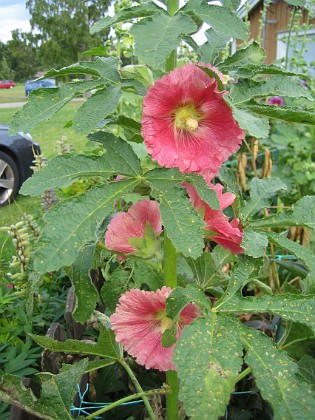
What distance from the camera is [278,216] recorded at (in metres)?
1.05

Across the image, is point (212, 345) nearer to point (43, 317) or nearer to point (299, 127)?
point (43, 317)

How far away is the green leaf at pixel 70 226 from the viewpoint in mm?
755

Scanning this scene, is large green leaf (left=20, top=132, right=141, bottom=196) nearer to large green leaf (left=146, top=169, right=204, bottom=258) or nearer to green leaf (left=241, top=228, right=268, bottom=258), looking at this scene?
large green leaf (left=146, top=169, right=204, bottom=258)

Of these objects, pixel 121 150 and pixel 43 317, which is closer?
pixel 121 150

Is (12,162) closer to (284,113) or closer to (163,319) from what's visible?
(163,319)

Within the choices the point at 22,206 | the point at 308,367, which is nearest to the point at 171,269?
the point at 308,367

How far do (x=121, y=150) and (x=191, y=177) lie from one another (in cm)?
13

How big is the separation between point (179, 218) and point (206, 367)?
0.71 ft

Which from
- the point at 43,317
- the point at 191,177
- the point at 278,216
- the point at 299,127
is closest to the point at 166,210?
the point at 191,177

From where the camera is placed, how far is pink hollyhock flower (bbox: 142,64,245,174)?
0.85 meters

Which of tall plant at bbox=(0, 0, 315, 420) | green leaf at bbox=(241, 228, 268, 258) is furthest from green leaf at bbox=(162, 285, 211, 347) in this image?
green leaf at bbox=(241, 228, 268, 258)

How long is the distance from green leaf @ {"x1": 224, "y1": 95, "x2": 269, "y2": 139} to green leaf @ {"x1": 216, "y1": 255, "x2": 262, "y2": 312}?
28 centimetres

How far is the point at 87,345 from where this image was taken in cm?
108

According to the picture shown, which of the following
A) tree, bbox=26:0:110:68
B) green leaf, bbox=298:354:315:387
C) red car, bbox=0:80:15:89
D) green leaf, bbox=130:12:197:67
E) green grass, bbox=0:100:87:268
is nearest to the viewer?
green leaf, bbox=130:12:197:67
